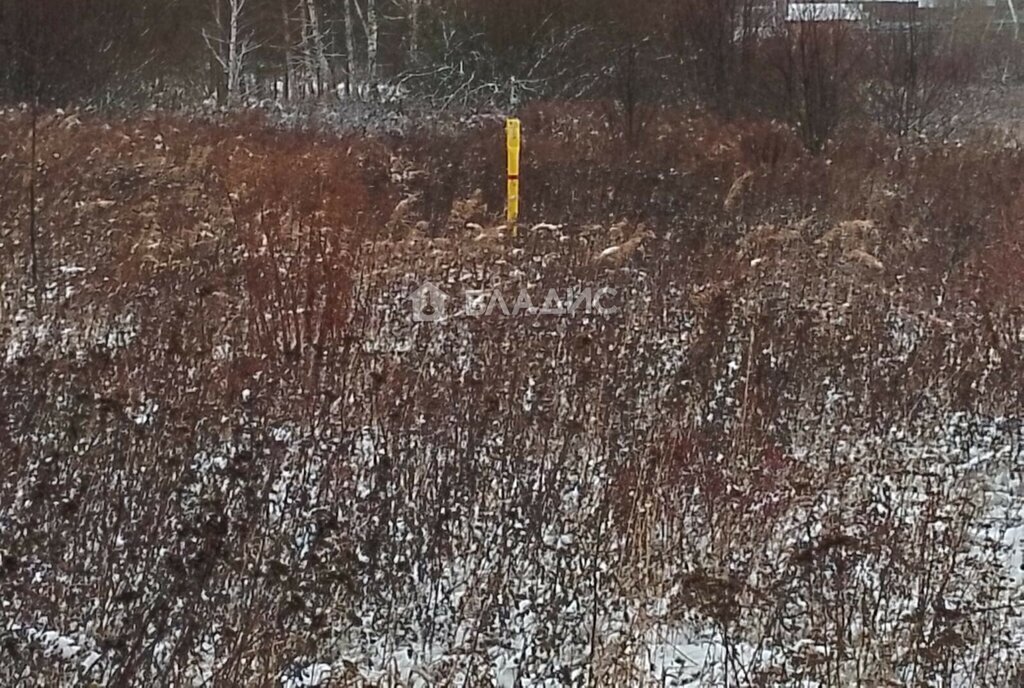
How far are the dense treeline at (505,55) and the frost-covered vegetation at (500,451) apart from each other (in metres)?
4.59

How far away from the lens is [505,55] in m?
17.6

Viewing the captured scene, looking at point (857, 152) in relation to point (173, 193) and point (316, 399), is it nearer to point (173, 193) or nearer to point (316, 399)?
point (173, 193)

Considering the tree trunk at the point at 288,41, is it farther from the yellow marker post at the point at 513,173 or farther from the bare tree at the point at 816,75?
the yellow marker post at the point at 513,173

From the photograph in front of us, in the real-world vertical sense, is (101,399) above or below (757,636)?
above

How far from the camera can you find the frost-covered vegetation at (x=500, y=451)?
12.0 ft

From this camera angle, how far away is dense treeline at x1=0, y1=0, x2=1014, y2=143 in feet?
43.8


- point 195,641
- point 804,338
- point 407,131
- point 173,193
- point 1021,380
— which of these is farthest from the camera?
point 407,131

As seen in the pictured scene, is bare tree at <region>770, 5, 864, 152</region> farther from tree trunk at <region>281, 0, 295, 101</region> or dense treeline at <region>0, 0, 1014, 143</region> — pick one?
tree trunk at <region>281, 0, 295, 101</region>

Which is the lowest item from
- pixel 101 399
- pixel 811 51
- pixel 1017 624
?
pixel 1017 624

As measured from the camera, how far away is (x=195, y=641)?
3557mm

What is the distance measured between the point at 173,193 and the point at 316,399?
482cm

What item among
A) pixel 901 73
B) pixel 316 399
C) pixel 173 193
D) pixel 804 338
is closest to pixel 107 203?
pixel 173 193

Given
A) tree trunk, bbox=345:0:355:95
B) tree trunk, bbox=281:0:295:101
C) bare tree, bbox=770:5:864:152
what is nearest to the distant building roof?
bare tree, bbox=770:5:864:152

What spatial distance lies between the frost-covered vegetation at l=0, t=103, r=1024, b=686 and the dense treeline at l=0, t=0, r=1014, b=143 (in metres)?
4.59
